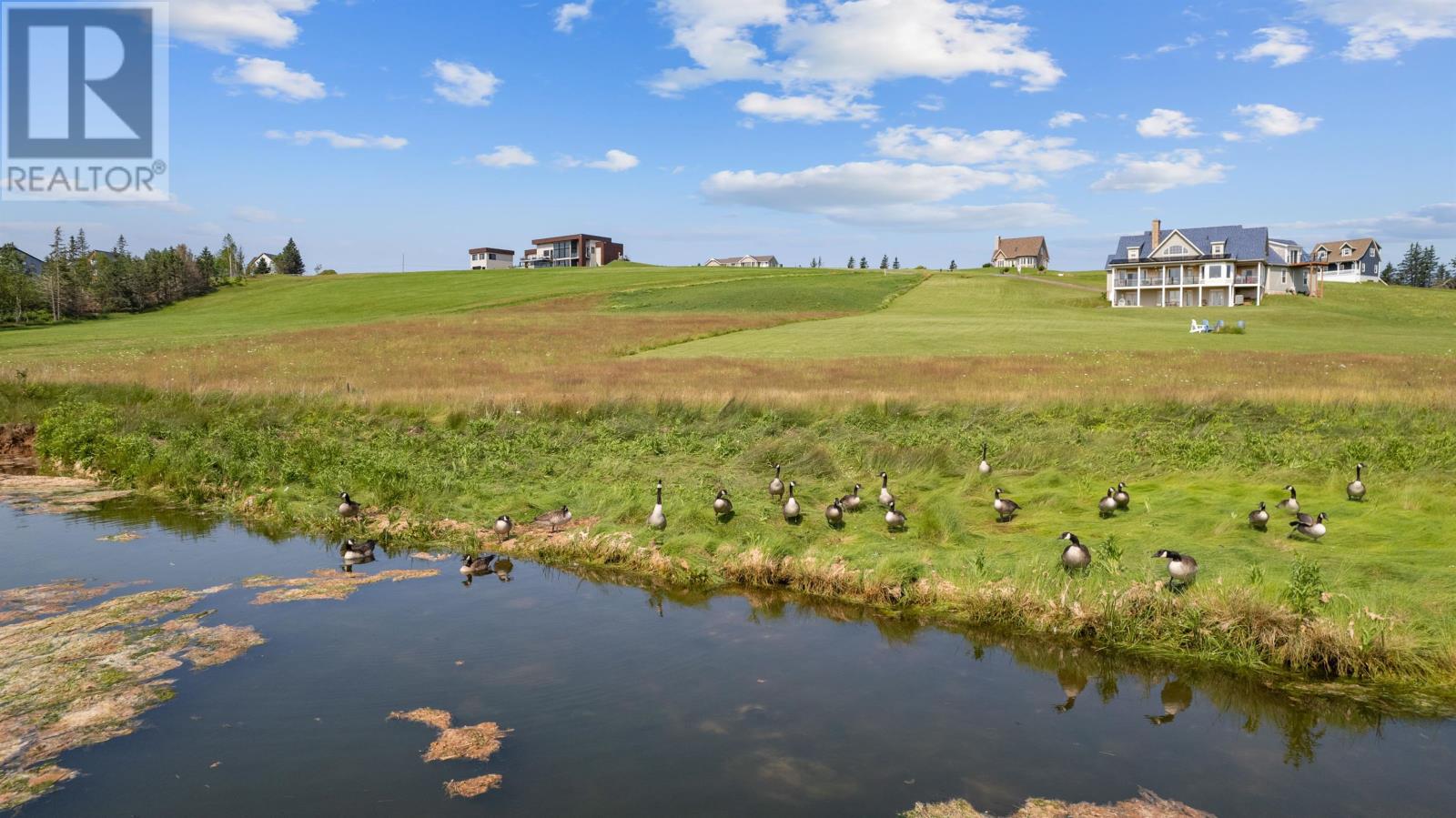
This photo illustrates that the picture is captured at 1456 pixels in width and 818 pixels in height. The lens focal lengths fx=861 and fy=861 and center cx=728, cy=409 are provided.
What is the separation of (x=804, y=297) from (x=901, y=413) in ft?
243

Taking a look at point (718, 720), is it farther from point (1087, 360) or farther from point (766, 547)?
point (1087, 360)

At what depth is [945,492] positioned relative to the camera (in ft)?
68.2

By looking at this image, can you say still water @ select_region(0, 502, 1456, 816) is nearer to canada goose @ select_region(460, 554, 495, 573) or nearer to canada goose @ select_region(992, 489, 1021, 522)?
canada goose @ select_region(460, 554, 495, 573)

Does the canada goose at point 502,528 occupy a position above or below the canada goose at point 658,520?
below

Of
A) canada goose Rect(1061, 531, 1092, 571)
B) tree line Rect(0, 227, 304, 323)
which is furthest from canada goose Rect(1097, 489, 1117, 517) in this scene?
tree line Rect(0, 227, 304, 323)

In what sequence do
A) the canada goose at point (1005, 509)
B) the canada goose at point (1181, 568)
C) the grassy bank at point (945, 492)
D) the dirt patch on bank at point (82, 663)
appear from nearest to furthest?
the dirt patch on bank at point (82, 663)
the grassy bank at point (945, 492)
the canada goose at point (1181, 568)
the canada goose at point (1005, 509)

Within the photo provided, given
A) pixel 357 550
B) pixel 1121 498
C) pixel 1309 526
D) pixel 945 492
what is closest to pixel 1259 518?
pixel 1309 526

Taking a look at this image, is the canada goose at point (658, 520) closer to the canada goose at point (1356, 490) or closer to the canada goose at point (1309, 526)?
the canada goose at point (1309, 526)

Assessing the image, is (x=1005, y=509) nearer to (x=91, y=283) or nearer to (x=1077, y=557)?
(x=1077, y=557)

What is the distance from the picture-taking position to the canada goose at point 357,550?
1788cm

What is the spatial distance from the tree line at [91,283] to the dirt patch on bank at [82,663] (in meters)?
116

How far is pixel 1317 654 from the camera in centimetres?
1247

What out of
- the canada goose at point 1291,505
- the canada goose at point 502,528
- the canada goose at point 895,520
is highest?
the canada goose at point 1291,505

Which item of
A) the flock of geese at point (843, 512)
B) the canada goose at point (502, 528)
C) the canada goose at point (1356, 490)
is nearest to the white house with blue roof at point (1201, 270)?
the canada goose at point (1356, 490)
